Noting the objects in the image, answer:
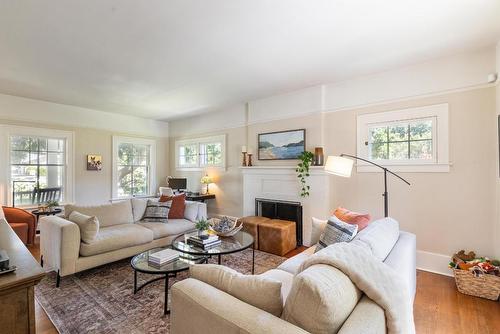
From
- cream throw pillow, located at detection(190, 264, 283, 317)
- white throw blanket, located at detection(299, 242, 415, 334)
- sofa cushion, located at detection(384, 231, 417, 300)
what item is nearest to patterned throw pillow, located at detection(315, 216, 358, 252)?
sofa cushion, located at detection(384, 231, 417, 300)

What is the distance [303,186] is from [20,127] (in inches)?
203

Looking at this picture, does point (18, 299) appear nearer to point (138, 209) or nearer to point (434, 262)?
point (138, 209)

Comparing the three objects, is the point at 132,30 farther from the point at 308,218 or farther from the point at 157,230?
the point at 308,218

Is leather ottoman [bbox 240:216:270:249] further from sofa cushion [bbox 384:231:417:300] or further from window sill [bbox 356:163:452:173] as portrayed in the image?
sofa cushion [bbox 384:231:417:300]

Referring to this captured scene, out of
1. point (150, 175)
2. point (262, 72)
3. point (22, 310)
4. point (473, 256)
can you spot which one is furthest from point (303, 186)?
point (150, 175)

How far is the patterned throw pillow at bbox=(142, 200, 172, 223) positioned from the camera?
3.86 meters

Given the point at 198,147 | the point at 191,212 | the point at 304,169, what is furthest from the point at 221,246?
the point at 198,147

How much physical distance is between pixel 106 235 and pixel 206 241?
4.29 feet

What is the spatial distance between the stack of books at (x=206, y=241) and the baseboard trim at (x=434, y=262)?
259cm

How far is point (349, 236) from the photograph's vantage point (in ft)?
6.75

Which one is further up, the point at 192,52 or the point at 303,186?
the point at 192,52

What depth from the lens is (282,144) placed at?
449 centimetres

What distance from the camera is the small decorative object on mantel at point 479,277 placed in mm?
2432

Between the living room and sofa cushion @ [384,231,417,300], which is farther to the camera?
sofa cushion @ [384,231,417,300]
